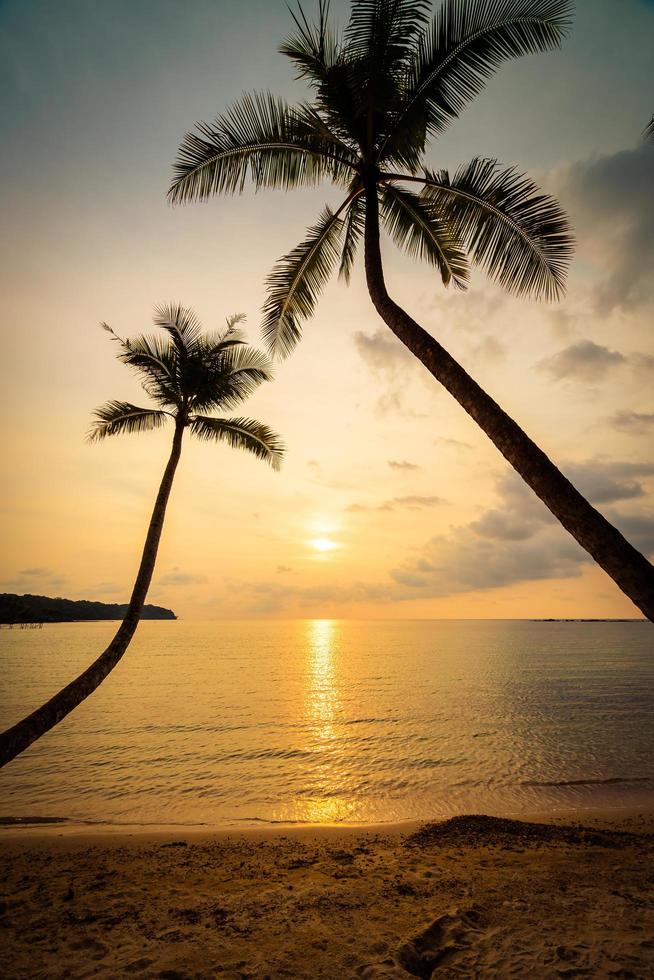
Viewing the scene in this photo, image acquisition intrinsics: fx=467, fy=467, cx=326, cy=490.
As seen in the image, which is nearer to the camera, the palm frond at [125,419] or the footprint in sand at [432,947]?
the footprint in sand at [432,947]

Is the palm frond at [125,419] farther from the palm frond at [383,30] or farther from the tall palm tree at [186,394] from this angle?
the palm frond at [383,30]

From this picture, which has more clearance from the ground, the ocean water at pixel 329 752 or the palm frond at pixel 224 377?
the palm frond at pixel 224 377

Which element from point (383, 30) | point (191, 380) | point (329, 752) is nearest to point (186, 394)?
point (191, 380)

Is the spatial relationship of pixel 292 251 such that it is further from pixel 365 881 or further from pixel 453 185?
pixel 365 881

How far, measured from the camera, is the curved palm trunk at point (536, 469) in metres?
3.74

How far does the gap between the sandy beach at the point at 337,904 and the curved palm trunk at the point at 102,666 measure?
1895mm

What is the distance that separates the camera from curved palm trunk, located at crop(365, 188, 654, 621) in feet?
12.3

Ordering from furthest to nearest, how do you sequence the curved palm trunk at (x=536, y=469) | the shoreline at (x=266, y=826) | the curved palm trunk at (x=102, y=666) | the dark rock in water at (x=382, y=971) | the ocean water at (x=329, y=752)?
the ocean water at (x=329, y=752) < the shoreline at (x=266, y=826) < the curved palm trunk at (x=102, y=666) < the dark rock in water at (x=382, y=971) < the curved palm trunk at (x=536, y=469)

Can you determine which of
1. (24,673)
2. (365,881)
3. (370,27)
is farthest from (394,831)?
(24,673)

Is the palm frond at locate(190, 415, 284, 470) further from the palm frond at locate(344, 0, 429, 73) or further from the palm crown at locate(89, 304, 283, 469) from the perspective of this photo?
the palm frond at locate(344, 0, 429, 73)

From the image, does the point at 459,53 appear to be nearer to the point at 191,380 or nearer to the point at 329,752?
the point at 191,380

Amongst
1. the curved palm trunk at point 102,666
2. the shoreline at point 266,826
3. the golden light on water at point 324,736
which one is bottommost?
the golden light on water at point 324,736

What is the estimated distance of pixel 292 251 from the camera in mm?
8789

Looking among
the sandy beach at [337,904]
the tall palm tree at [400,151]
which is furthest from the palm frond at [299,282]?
the sandy beach at [337,904]
